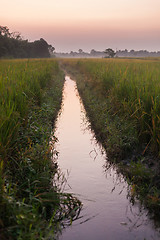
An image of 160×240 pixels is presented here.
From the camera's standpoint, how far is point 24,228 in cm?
239

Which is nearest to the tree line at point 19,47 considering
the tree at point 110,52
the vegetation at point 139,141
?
the tree at point 110,52

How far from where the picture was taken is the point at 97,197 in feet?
11.7

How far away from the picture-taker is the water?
112 inches

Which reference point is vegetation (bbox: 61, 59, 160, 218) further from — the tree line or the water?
the tree line

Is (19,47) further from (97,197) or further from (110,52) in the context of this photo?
(97,197)

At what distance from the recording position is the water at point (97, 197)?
283cm

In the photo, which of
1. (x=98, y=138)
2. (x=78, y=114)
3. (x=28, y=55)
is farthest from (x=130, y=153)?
(x=28, y=55)

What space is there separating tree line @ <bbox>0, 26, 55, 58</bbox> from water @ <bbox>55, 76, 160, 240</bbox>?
144 feet

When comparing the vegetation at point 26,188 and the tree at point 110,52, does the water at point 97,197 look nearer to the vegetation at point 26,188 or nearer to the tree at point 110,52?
the vegetation at point 26,188

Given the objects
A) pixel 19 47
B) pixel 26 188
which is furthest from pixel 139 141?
pixel 19 47

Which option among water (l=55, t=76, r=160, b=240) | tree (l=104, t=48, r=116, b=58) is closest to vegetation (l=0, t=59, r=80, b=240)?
water (l=55, t=76, r=160, b=240)

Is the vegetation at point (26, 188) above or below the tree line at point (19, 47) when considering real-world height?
below

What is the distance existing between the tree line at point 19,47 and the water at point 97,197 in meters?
44.0

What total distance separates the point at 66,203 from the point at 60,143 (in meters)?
2.90
